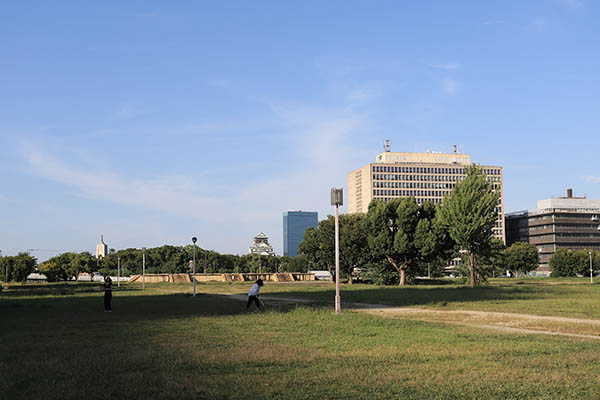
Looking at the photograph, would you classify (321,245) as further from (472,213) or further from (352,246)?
(472,213)

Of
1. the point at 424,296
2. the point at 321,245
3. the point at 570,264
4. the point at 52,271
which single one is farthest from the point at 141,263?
the point at 424,296

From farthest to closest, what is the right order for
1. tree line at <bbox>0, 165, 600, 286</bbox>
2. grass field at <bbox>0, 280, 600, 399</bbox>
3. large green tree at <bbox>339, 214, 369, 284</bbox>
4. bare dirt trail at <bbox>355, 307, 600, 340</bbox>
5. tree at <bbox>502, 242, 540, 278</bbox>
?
1. tree at <bbox>502, 242, 540, 278</bbox>
2. large green tree at <bbox>339, 214, 369, 284</bbox>
3. tree line at <bbox>0, 165, 600, 286</bbox>
4. bare dirt trail at <bbox>355, 307, 600, 340</bbox>
5. grass field at <bbox>0, 280, 600, 399</bbox>

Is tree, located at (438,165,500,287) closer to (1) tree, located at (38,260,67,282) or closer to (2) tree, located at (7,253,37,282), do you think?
(2) tree, located at (7,253,37,282)

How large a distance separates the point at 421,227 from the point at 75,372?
61.5m

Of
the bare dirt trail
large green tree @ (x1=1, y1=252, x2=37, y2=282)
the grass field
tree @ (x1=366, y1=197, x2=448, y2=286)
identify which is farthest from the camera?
large green tree @ (x1=1, y1=252, x2=37, y2=282)

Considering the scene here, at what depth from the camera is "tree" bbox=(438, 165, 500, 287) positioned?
60969 millimetres

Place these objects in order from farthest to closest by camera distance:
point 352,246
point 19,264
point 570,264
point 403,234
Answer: point 570,264, point 19,264, point 352,246, point 403,234

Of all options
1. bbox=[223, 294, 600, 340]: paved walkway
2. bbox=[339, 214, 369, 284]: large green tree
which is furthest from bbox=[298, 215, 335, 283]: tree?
bbox=[223, 294, 600, 340]: paved walkway

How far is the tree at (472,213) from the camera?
6097 centimetres

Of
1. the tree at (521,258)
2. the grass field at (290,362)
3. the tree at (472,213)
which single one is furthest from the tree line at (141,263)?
the grass field at (290,362)

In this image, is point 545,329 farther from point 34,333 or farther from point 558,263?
point 558,263

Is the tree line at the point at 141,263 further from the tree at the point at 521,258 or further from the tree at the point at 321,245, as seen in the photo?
the tree at the point at 521,258

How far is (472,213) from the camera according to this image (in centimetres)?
6116

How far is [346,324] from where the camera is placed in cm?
Result: 2073
